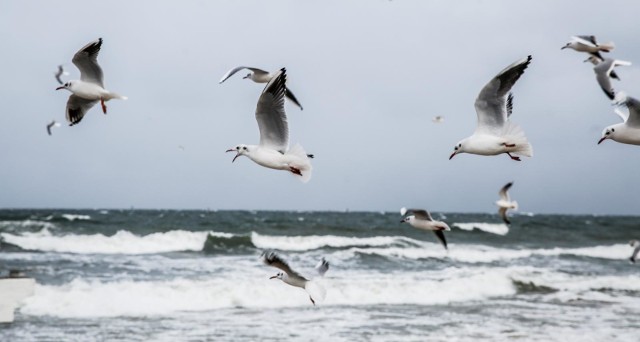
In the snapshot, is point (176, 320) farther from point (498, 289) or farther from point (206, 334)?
point (498, 289)

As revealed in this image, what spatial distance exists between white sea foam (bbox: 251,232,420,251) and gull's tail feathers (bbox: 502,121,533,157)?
65.1ft

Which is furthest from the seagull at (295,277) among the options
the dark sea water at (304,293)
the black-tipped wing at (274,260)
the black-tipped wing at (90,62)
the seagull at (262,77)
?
the black-tipped wing at (90,62)

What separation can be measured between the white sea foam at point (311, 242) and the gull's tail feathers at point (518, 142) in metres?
19.9

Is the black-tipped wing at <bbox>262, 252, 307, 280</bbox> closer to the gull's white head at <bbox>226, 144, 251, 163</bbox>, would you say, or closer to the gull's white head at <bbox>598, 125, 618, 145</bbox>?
the gull's white head at <bbox>226, 144, 251, 163</bbox>

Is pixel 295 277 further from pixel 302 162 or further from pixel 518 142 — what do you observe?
pixel 518 142

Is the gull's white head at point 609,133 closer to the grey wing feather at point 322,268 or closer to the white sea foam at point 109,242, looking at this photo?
the grey wing feather at point 322,268

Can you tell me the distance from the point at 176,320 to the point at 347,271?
6.52m

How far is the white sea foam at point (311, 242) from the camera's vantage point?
2608 cm

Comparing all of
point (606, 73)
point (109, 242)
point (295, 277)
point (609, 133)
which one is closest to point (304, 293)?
point (295, 277)

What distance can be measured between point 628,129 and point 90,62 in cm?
355

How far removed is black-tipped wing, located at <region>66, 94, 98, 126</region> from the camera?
648cm

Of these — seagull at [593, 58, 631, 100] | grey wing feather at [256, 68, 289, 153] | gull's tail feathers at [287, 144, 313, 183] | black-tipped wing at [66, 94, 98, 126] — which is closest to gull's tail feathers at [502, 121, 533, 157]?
seagull at [593, 58, 631, 100]

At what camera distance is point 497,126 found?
562cm

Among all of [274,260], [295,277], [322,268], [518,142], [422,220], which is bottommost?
[274,260]
